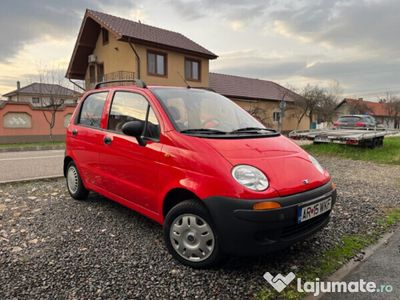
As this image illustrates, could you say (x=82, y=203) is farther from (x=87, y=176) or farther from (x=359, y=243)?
(x=359, y=243)

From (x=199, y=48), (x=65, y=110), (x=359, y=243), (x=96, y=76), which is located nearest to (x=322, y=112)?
(x=199, y=48)

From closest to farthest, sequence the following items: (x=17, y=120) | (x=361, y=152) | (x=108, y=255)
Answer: (x=108, y=255) < (x=361, y=152) < (x=17, y=120)

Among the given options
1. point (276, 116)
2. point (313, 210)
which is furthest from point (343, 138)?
point (276, 116)

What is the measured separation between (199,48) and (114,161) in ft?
72.7

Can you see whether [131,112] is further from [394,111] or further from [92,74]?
[394,111]

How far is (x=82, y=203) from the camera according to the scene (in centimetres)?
502

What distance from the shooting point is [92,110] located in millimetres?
4660

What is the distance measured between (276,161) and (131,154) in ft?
5.36

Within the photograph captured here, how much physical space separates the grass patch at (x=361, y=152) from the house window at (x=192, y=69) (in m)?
12.8

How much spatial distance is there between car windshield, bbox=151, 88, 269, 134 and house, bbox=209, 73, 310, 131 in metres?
23.6

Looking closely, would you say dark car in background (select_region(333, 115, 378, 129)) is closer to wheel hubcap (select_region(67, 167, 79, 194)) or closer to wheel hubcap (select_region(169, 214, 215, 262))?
wheel hubcap (select_region(67, 167, 79, 194))

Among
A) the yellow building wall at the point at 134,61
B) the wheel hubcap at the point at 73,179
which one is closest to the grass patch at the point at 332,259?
the wheel hubcap at the point at 73,179

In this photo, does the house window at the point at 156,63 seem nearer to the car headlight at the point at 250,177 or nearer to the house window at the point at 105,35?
the house window at the point at 105,35

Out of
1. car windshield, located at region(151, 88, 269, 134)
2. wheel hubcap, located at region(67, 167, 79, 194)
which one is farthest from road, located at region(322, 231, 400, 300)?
wheel hubcap, located at region(67, 167, 79, 194)
